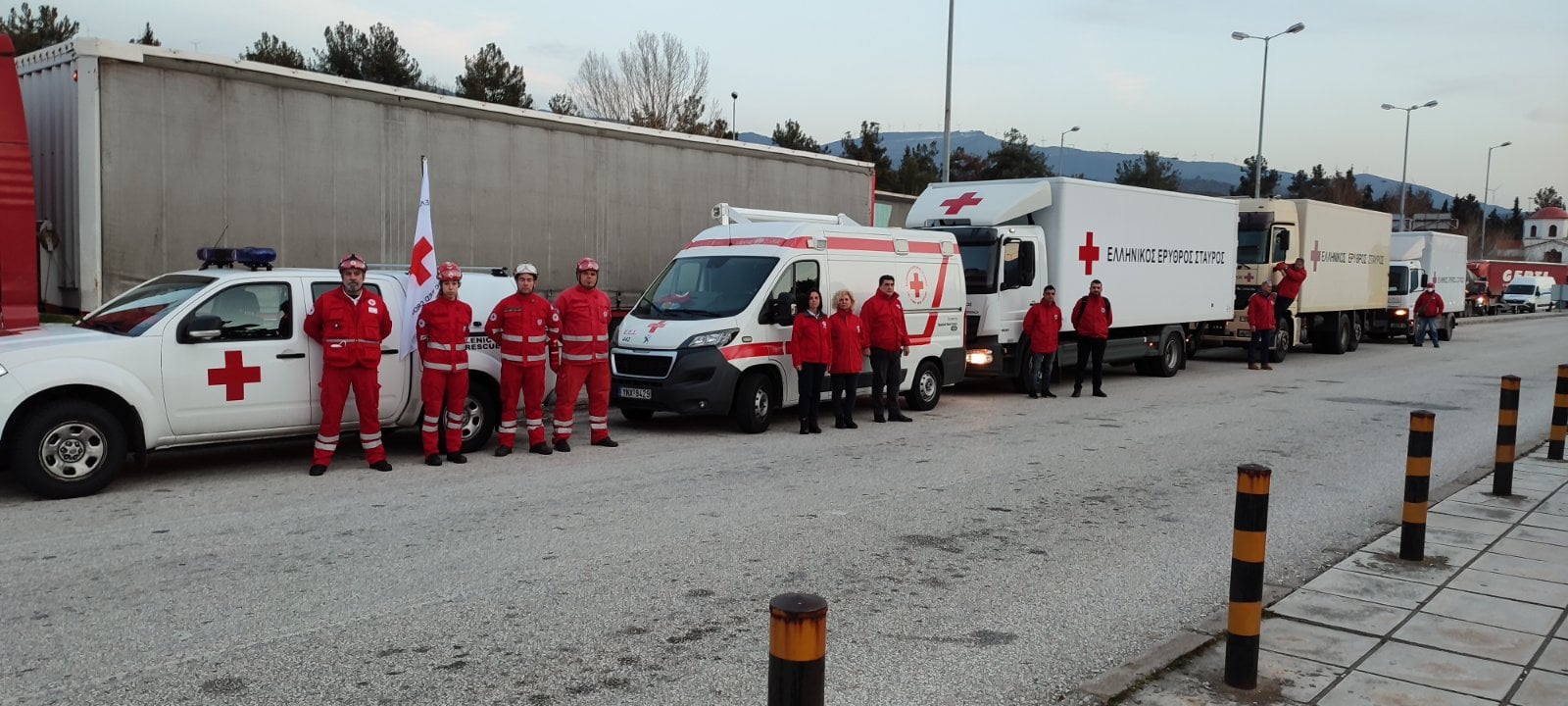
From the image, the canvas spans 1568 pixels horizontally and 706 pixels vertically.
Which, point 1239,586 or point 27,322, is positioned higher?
point 27,322

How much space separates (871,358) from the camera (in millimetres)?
12680

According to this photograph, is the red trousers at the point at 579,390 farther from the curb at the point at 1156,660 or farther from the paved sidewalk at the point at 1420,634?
the paved sidewalk at the point at 1420,634

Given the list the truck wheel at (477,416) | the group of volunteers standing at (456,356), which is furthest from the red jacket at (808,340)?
the truck wheel at (477,416)

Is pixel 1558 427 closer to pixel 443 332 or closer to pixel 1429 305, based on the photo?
pixel 443 332

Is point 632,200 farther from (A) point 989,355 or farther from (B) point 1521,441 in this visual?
(B) point 1521,441

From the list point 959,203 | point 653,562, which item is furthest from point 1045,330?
point 653,562

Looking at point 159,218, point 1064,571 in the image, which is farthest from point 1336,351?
point 159,218

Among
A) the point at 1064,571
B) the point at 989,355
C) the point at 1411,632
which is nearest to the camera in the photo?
the point at 1411,632

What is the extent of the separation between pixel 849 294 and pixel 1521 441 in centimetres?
701

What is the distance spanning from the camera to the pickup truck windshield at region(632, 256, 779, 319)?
11656 millimetres

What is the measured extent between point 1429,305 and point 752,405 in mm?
22581

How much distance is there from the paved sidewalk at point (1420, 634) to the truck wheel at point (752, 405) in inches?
235

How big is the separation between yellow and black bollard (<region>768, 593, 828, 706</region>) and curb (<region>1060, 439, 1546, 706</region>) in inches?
83.4

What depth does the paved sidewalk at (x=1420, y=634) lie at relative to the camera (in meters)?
4.48
